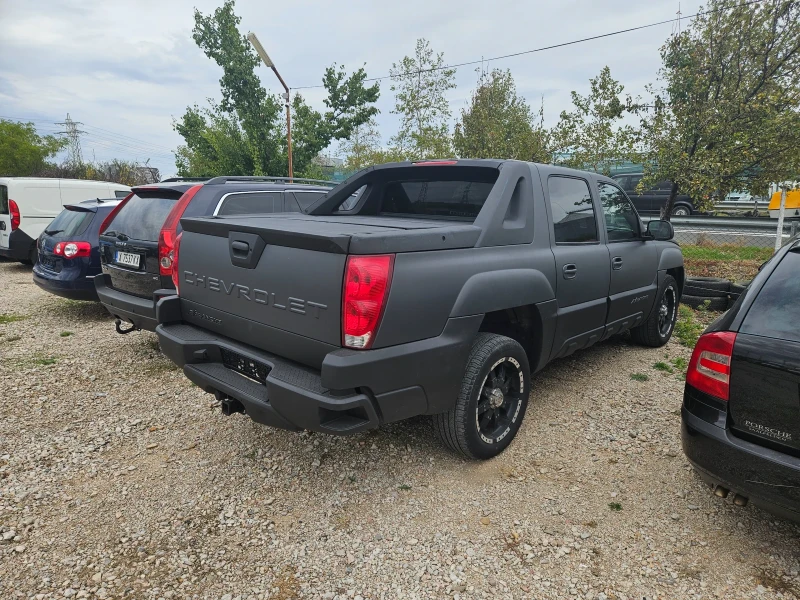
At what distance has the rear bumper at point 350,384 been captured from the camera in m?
2.34

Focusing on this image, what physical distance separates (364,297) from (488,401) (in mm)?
1239

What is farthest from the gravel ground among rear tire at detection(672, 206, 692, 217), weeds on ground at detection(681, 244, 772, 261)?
rear tire at detection(672, 206, 692, 217)

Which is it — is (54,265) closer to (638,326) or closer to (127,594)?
(127,594)

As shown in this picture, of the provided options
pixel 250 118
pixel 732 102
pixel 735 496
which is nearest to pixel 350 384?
pixel 735 496

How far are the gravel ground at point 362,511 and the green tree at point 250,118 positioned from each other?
14023 millimetres

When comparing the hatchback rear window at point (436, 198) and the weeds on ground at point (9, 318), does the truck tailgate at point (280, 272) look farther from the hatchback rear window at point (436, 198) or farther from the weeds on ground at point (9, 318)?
the weeds on ground at point (9, 318)

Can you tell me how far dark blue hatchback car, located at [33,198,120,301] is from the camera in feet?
20.3

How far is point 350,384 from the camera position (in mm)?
2303

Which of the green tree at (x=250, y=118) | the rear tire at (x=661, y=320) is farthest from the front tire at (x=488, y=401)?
the green tree at (x=250, y=118)

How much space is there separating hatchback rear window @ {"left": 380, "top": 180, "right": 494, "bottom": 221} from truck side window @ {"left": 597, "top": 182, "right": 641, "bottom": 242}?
1.40 m

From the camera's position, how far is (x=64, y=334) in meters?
5.95

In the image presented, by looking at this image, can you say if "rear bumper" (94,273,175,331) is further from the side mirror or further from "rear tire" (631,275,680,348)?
"rear tire" (631,275,680,348)

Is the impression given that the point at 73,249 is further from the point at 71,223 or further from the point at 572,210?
the point at 572,210

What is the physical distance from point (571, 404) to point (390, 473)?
1756mm
